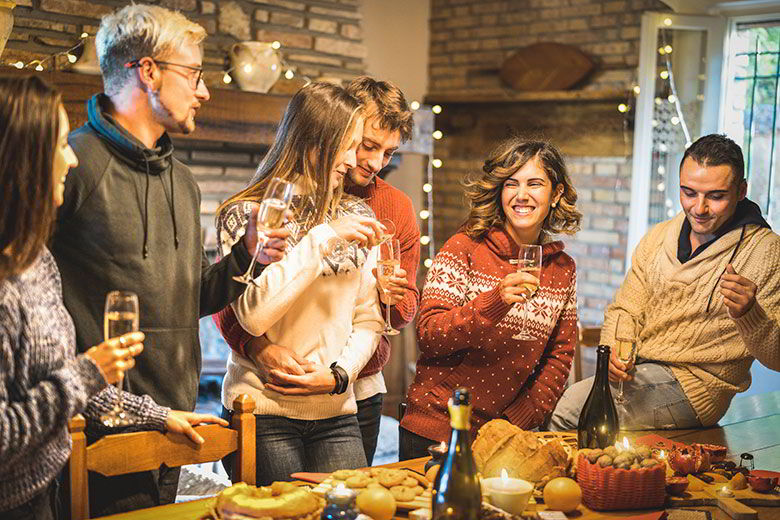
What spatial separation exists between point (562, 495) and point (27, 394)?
979 mm

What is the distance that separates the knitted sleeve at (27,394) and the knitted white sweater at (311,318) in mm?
646

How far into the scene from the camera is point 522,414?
240 cm

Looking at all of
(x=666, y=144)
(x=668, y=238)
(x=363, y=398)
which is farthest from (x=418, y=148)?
(x=363, y=398)

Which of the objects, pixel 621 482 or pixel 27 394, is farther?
pixel 621 482

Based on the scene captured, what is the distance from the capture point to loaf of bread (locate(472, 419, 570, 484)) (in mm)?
1813

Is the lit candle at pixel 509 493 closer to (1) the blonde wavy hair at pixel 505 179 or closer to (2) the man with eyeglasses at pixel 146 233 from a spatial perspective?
(2) the man with eyeglasses at pixel 146 233

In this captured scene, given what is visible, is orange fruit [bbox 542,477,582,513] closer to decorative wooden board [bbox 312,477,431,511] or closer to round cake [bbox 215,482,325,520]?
decorative wooden board [bbox 312,477,431,511]

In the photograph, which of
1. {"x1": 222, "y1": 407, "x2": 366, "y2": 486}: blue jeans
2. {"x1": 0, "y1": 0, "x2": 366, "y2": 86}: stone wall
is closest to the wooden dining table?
{"x1": 222, "y1": 407, "x2": 366, "y2": 486}: blue jeans

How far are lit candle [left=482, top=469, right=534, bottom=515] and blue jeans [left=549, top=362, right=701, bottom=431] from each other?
2.84 feet

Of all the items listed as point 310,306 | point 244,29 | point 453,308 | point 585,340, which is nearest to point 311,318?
point 310,306

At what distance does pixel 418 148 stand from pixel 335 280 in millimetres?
3317

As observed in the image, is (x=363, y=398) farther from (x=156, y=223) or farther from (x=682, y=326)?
(x=682, y=326)

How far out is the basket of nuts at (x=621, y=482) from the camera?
1779 mm

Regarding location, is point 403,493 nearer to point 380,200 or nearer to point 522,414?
point 522,414
